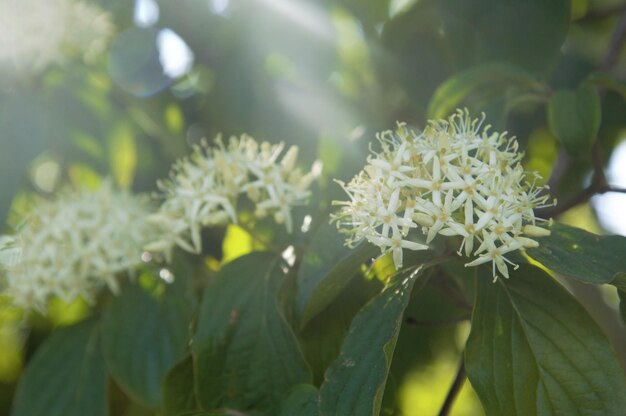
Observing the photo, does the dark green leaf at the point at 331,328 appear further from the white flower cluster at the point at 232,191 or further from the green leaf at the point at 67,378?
the green leaf at the point at 67,378

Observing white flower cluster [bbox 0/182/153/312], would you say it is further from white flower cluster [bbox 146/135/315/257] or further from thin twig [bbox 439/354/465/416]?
thin twig [bbox 439/354/465/416]

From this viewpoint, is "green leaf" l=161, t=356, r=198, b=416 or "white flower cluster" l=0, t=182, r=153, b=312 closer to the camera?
"green leaf" l=161, t=356, r=198, b=416

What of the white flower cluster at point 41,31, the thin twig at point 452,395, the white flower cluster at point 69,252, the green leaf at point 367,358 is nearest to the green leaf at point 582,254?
the green leaf at point 367,358

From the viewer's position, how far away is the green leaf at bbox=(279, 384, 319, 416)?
711 mm

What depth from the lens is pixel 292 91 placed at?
4.40 ft

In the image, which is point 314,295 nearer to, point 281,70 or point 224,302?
point 224,302

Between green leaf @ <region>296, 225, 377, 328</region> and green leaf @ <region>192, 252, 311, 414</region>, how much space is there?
4cm

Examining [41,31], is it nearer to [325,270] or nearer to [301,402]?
[325,270]

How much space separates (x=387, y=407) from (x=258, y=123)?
26.1 inches

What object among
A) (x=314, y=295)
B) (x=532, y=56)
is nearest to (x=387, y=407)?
(x=314, y=295)

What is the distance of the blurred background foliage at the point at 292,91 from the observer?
116cm

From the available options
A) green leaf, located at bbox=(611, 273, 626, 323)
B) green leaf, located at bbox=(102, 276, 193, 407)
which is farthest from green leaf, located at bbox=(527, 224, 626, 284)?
green leaf, located at bbox=(102, 276, 193, 407)

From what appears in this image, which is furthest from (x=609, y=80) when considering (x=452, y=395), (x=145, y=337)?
(x=145, y=337)

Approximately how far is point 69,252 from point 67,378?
0.21 metres
